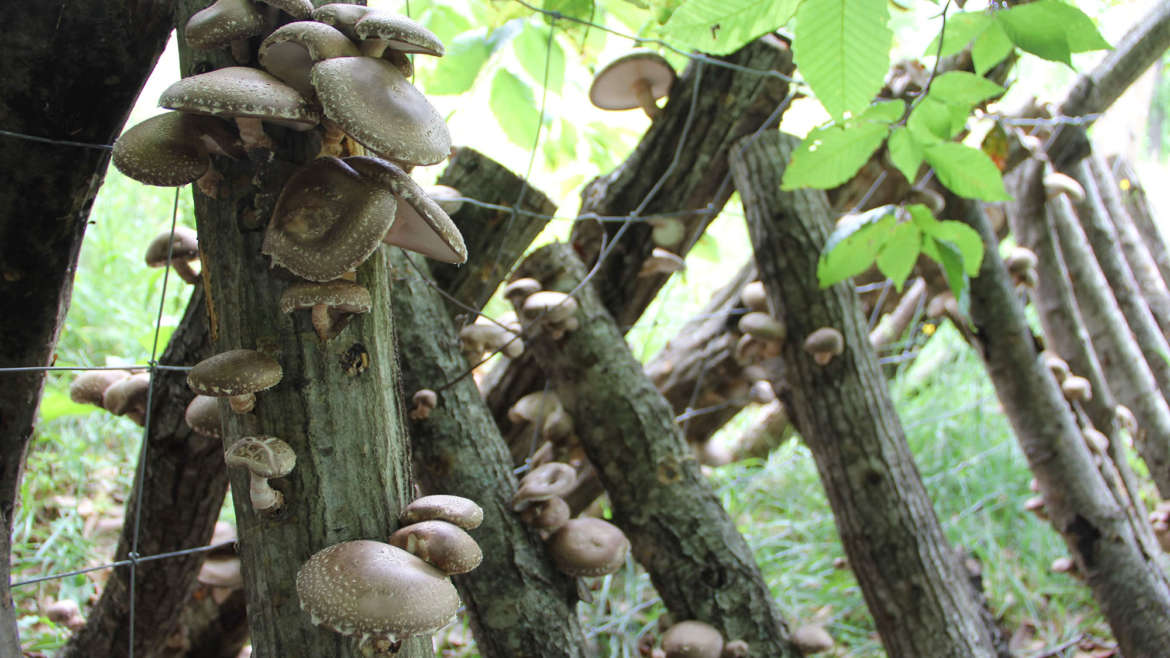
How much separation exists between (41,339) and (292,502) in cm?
88

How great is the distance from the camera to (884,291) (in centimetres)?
335

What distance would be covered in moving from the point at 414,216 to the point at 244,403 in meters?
0.40

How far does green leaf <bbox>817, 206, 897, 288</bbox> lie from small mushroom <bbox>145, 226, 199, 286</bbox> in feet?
5.19

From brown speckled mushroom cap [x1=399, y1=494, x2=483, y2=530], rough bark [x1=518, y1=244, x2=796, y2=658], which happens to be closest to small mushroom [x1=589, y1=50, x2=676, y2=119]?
rough bark [x1=518, y1=244, x2=796, y2=658]

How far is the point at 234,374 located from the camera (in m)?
1.15

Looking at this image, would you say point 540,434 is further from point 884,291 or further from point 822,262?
point 884,291

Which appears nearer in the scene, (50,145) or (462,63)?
(50,145)

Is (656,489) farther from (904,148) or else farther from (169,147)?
(169,147)

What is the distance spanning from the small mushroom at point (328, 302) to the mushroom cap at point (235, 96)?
0.24 meters

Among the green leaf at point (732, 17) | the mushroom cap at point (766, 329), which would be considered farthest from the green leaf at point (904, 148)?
the mushroom cap at point (766, 329)

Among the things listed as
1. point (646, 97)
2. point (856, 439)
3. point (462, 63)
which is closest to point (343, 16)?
point (462, 63)

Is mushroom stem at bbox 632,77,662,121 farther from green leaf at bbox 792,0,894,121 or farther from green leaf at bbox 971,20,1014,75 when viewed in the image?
green leaf at bbox 792,0,894,121

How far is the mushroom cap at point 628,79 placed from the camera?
2.54m

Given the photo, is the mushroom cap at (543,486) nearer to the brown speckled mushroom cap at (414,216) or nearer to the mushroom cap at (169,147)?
the brown speckled mushroom cap at (414,216)
